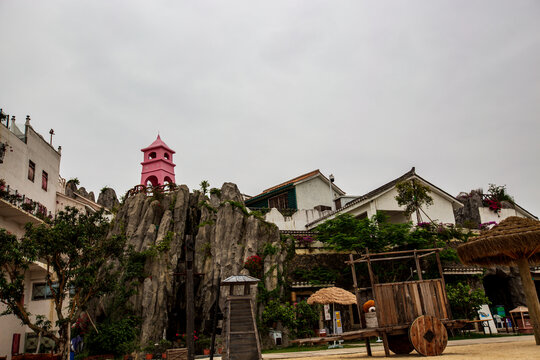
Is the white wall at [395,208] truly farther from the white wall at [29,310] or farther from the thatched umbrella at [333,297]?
the white wall at [29,310]

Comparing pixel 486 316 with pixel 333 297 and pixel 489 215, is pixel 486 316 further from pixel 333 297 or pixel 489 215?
pixel 489 215

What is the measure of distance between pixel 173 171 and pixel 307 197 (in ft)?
42.0

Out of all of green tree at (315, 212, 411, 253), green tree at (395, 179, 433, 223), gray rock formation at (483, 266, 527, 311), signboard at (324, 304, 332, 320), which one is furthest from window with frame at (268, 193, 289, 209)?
gray rock formation at (483, 266, 527, 311)

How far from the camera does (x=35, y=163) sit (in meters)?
31.2

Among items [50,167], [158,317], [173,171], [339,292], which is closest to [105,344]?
[158,317]

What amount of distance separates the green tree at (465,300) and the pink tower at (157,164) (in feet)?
82.4

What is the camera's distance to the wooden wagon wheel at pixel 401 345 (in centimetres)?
1431

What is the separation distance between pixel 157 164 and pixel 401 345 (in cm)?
2929

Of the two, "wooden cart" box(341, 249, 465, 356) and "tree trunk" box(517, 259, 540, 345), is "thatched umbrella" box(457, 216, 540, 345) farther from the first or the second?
"wooden cart" box(341, 249, 465, 356)

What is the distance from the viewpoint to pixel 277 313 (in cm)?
2392

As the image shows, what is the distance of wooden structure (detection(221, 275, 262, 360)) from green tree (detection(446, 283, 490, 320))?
1370cm

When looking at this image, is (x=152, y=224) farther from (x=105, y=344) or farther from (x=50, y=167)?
(x=50, y=167)

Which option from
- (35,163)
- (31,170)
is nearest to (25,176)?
(31,170)

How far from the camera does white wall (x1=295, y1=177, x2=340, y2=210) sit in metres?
38.1
